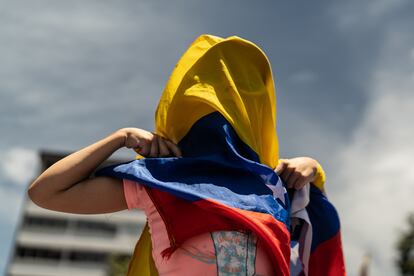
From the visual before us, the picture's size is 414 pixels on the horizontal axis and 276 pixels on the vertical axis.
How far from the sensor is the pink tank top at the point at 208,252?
1.48 metres

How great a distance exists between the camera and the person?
1.49m

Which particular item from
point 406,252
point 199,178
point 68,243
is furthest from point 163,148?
point 68,243

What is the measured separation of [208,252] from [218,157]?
0.31 m

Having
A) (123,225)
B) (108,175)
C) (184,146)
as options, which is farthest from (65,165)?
(123,225)

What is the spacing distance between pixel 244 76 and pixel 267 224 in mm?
565

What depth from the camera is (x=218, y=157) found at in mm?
1608

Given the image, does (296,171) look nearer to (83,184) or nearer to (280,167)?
(280,167)

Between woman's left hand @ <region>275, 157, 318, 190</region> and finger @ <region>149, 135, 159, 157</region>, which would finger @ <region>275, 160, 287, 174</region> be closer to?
woman's left hand @ <region>275, 157, 318, 190</region>

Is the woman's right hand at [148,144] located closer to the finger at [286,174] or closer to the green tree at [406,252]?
the finger at [286,174]

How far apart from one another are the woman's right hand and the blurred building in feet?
109

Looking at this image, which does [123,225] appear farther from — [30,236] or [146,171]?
[146,171]

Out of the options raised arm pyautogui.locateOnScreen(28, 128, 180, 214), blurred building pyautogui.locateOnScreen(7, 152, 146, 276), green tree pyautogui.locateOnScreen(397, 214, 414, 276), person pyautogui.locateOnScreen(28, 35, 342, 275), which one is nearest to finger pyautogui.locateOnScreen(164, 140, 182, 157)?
person pyautogui.locateOnScreen(28, 35, 342, 275)

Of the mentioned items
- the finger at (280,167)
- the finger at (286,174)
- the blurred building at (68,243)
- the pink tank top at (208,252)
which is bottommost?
the blurred building at (68,243)

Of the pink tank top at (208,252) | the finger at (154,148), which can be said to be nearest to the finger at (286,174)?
the pink tank top at (208,252)
